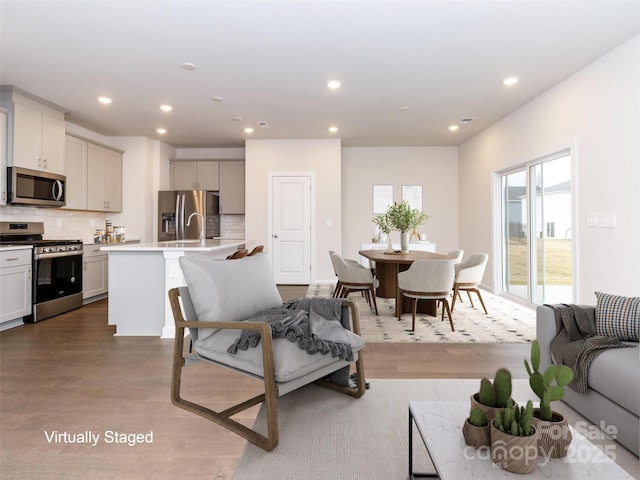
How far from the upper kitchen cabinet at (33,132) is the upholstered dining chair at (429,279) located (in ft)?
15.0

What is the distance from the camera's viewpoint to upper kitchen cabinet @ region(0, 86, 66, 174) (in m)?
4.31

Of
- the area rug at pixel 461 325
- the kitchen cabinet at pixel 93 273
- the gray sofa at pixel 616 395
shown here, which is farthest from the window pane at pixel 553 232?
the kitchen cabinet at pixel 93 273

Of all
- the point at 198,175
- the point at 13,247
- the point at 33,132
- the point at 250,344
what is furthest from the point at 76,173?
the point at 250,344

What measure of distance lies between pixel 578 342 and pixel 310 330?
1.48 meters

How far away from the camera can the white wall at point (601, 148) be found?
321 centimetres

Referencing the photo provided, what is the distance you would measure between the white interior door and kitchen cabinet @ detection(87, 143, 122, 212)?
2659 mm

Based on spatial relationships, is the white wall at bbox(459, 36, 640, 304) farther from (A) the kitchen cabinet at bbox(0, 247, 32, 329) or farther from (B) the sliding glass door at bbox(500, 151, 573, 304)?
(A) the kitchen cabinet at bbox(0, 247, 32, 329)

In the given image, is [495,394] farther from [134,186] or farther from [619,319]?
[134,186]

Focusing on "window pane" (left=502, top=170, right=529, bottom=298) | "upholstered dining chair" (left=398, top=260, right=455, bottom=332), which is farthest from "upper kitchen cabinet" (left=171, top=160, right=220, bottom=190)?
"window pane" (left=502, top=170, right=529, bottom=298)

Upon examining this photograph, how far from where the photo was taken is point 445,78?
4137 mm

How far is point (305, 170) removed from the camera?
273 inches

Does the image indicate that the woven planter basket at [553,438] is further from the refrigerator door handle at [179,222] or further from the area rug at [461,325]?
the refrigerator door handle at [179,222]

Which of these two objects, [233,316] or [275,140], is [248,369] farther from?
[275,140]

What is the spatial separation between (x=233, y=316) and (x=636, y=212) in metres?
3.35
